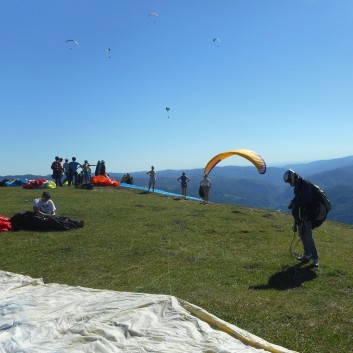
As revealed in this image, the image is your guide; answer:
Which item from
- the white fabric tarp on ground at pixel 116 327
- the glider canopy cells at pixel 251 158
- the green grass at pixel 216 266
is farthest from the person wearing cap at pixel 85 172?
the white fabric tarp on ground at pixel 116 327

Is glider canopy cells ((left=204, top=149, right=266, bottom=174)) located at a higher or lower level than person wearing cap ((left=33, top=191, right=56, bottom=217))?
higher

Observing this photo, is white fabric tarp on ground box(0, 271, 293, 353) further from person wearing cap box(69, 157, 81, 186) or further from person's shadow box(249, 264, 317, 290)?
person wearing cap box(69, 157, 81, 186)

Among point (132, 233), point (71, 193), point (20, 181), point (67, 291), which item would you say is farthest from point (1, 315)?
point (20, 181)

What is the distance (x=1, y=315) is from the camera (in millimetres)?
7355

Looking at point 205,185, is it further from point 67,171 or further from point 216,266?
point 216,266

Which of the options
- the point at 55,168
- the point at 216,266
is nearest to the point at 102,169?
the point at 55,168

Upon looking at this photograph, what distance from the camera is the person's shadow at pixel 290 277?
10781 mm

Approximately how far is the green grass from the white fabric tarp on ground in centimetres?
142

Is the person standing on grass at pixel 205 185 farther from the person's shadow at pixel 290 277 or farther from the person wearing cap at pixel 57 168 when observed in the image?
the person's shadow at pixel 290 277

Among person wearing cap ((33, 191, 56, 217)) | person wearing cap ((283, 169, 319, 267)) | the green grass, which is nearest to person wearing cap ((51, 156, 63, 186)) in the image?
the green grass

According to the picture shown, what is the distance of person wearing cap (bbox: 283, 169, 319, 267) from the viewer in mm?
12227

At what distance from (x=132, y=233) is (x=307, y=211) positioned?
8009mm

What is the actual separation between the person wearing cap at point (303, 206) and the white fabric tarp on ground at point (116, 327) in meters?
6.21

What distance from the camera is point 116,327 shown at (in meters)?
6.49
